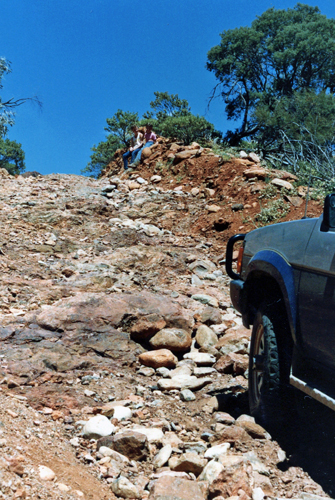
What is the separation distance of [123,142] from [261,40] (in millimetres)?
9688

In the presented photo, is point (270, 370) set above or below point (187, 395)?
above

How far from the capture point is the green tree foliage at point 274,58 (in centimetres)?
2409

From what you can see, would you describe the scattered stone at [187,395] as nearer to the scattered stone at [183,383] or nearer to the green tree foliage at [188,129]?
the scattered stone at [183,383]

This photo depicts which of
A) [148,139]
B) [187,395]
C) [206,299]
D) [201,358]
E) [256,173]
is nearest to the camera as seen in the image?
[187,395]

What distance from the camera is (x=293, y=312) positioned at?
9.25 ft

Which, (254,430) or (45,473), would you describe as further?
(254,430)

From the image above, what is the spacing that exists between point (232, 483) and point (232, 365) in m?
2.12

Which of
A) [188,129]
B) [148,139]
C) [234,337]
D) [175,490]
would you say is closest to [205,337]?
[234,337]

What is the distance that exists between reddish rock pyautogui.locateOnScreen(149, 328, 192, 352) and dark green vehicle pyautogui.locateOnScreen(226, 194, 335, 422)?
1.39m

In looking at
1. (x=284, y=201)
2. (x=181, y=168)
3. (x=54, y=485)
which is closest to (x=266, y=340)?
(x=54, y=485)

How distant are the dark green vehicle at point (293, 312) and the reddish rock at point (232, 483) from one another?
0.57 m

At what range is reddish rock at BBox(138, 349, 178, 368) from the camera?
4590 millimetres

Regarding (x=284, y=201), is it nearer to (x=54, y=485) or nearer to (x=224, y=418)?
(x=224, y=418)

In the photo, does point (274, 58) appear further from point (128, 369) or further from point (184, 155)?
point (128, 369)
